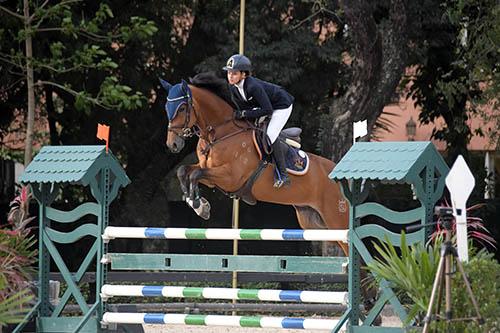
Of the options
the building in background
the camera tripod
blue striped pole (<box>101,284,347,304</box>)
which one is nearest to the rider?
blue striped pole (<box>101,284,347,304</box>)

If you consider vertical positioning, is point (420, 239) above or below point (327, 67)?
below

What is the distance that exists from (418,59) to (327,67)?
4.65 ft

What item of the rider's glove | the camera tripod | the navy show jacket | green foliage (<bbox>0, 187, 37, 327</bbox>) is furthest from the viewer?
the rider's glove

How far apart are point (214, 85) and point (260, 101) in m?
0.47

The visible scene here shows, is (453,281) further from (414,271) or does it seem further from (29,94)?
(29,94)

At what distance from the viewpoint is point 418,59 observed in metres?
17.1

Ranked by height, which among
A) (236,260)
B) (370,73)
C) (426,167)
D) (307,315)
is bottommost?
(307,315)

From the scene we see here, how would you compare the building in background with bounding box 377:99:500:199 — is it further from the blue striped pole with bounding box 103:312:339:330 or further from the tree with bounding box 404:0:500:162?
the blue striped pole with bounding box 103:312:339:330

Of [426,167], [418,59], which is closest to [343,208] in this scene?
[426,167]

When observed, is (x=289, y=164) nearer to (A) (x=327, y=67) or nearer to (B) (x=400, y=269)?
(B) (x=400, y=269)

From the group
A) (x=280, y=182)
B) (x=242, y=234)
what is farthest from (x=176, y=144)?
(x=242, y=234)

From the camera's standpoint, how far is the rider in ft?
29.9

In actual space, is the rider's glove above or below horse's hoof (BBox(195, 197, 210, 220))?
above

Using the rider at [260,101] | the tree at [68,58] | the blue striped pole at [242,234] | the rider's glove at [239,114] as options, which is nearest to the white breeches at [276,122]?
the rider at [260,101]
